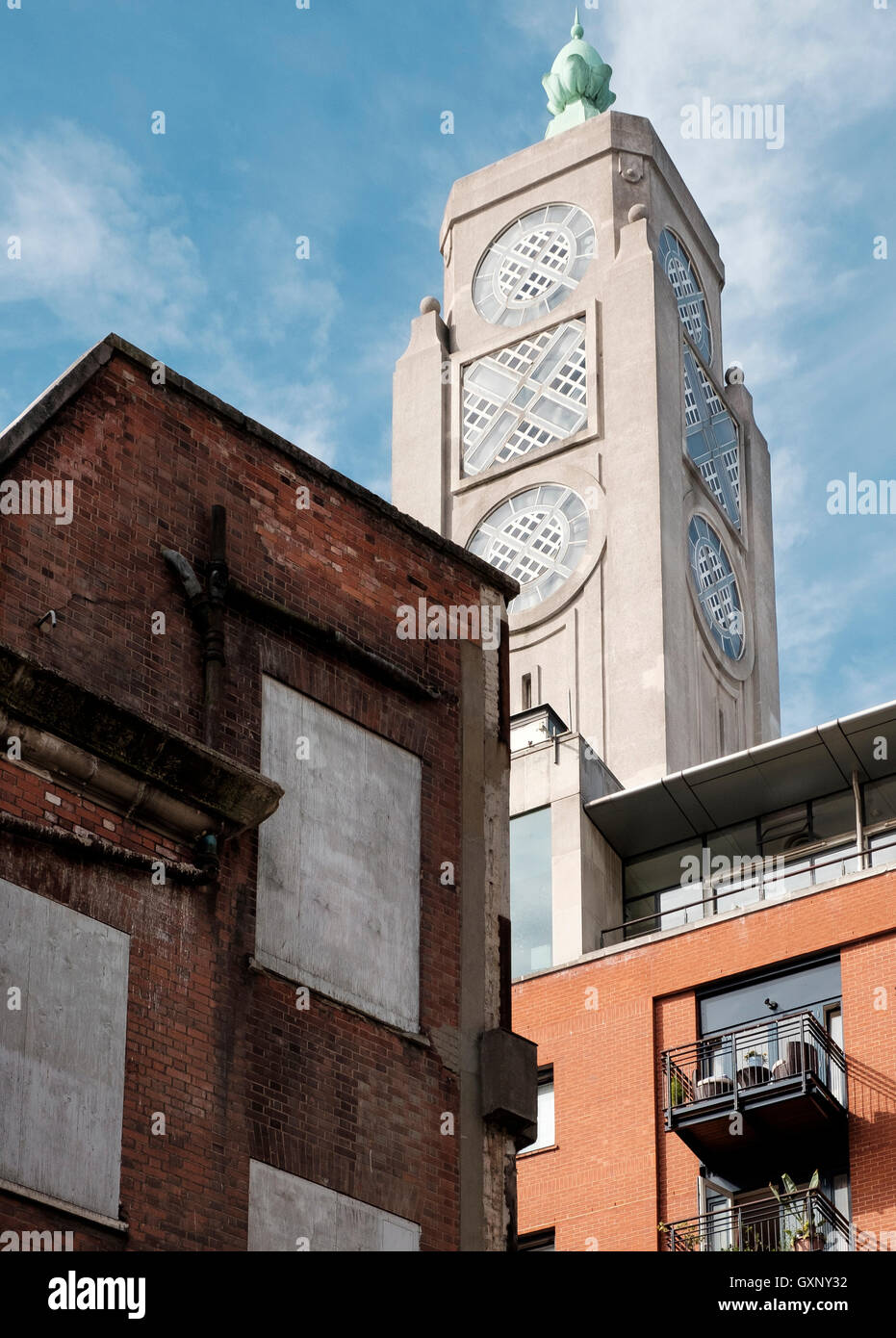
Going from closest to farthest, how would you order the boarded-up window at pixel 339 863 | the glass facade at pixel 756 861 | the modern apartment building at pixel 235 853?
the modern apartment building at pixel 235 853
the boarded-up window at pixel 339 863
the glass facade at pixel 756 861

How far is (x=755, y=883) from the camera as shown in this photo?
1709 inches

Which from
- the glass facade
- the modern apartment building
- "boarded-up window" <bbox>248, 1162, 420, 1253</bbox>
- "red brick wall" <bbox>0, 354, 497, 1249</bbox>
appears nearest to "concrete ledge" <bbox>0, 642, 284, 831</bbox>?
the modern apartment building

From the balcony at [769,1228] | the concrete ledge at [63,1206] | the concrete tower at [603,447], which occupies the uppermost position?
the concrete tower at [603,447]

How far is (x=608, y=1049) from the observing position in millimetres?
40531

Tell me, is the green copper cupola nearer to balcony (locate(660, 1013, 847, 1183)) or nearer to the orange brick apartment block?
the orange brick apartment block

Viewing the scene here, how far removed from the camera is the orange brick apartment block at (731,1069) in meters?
36.8

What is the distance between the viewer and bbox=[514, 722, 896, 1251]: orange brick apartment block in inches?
1451

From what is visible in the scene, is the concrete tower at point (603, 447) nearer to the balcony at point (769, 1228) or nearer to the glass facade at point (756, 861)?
→ the glass facade at point (756, 861)

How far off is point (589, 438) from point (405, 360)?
8203mm

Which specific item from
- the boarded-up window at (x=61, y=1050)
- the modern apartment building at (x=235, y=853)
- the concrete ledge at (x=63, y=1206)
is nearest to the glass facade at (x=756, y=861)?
the modern apartment building at (x=235, y=853)

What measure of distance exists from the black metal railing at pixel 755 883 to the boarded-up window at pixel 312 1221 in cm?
2270

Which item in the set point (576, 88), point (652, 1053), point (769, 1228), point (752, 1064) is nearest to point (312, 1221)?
point (769, 1228)

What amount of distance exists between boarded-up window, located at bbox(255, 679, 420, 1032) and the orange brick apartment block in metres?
16.2
